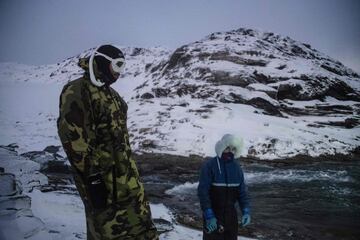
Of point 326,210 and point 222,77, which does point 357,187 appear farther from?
point 222,77

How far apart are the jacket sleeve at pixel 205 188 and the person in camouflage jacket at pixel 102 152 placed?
3.28ft

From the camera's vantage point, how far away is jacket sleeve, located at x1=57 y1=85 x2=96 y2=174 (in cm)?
226

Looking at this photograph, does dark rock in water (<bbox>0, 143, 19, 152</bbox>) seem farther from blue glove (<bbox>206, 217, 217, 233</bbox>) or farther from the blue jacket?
blue glove (<bbox>206, 217, 217, 233</bbox>)

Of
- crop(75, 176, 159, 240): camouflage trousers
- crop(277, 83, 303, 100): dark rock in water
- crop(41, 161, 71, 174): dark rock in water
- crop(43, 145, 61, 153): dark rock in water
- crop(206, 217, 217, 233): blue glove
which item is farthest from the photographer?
crop(277, 83, 303, 100): dark rock in water

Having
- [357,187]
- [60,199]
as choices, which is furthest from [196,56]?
[60,199]

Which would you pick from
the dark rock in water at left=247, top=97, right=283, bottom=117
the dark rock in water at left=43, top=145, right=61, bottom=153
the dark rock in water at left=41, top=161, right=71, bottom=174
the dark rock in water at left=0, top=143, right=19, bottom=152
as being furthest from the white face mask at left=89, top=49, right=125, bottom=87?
the dark rock in water at left=247, top=97, right=283, bottom=117

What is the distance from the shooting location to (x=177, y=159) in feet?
45.7

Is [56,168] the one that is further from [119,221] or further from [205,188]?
[119,221]

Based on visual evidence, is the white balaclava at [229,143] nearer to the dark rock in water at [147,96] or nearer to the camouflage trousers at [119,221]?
the camouflage trousers at [119,221]

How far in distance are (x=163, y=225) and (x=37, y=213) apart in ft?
5.44

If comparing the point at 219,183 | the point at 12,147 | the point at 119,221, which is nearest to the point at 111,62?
the point at 119,221

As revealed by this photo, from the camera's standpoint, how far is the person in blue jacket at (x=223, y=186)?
11.7ft

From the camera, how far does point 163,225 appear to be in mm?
5285

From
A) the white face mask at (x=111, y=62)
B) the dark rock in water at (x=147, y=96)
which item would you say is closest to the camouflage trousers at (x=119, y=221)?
the white face mask at (x=111, y=62)
